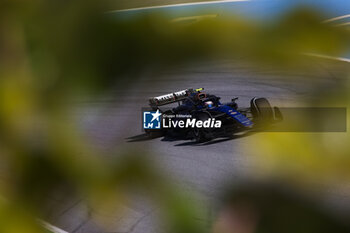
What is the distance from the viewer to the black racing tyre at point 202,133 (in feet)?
12.3

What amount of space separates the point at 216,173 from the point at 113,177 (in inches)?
111

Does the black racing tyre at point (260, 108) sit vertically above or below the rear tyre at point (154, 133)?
above

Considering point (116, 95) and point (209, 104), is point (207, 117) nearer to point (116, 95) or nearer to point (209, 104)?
point (209, 104)

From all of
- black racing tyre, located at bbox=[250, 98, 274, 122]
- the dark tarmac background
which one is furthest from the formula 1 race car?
the dark tarmac background

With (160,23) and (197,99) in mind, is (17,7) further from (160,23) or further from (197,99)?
(197,99)

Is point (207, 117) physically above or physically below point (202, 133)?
above

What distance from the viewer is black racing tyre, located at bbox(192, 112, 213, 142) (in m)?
3.76

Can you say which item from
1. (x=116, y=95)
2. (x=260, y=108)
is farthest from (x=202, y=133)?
(x=116, y=95)

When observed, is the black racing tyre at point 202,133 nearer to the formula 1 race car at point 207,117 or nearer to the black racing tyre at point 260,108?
the formula 1 race car at point 207,117

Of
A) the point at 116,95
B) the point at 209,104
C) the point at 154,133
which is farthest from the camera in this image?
the point at 154,133

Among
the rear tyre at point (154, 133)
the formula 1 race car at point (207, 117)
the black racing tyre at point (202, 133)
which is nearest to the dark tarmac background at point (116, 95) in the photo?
the formula 1 race car at point (207, 117)

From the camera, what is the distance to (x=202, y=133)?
3.79m

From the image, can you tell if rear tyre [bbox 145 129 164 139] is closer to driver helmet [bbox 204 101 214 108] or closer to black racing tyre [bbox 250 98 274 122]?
driver helmet [bbox 204 101 214 108]

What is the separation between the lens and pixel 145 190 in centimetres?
37
